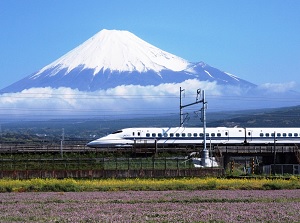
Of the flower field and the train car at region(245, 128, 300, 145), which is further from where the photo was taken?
the train car at region(245, 128, 300, 145)

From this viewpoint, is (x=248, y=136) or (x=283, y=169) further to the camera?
(x=248, y=136)

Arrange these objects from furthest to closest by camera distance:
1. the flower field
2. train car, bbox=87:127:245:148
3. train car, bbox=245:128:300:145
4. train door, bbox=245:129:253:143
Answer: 1. train car, bbox=245:128:300:145
2. train door, bbox=245:129:253:143
3. train car, bbox=87:127:245:148
4. the flower field

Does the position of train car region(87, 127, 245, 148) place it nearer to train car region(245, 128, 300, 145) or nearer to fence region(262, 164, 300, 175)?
train car region(245, 128, 300, 145)

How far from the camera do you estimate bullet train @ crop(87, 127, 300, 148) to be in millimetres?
82000

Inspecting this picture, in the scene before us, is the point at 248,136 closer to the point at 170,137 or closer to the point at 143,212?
the point at 170,137

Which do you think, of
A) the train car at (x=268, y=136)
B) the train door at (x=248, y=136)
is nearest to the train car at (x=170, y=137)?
the train door at (x=248, y=136)

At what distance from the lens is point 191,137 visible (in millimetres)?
83688

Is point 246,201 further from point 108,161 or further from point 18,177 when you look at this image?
point 108,161

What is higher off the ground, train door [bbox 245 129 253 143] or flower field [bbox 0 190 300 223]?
train door [bbox 245 129 253 143]

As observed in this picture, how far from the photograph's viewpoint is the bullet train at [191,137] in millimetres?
82000

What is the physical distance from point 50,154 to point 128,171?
71.7 feet

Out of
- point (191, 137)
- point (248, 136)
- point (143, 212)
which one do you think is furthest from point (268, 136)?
point (143, 212)

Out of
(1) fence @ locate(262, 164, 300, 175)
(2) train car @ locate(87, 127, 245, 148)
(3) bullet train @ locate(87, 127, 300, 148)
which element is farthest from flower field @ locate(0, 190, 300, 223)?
(2) train car @ locate(87, 127, 245, 148)

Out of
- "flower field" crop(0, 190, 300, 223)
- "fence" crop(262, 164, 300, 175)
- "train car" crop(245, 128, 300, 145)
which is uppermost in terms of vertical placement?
"train car" crop(245, 128, 300, 145)
